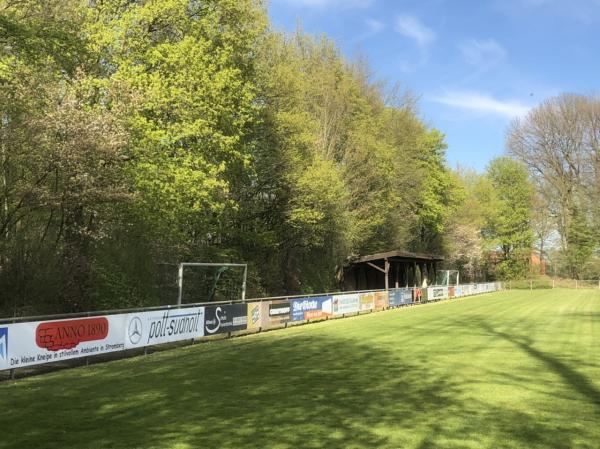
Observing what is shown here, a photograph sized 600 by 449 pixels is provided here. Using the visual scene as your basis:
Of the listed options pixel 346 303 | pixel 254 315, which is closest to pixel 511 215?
pixel 346 303

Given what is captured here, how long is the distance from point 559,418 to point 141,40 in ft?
70.0

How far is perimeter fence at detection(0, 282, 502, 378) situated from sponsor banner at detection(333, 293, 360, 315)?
2.34 m

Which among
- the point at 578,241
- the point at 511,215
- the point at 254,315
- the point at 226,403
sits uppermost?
the point at 511,215

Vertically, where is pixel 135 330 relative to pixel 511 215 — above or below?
below

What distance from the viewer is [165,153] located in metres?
22.6

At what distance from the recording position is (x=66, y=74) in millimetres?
22531

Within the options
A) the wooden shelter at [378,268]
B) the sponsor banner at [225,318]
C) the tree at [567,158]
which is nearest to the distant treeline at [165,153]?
the wooden shelter at [378,268]

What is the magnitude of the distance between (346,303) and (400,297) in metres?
10.1

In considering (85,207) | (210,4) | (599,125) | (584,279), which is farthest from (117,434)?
(584,279)

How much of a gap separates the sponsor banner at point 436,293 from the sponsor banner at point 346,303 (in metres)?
15.8

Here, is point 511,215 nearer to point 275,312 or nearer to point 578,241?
point 578,241

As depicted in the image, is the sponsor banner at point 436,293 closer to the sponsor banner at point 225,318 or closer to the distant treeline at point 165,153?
the distant treeline at point 165,153

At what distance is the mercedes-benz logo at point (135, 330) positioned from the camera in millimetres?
14977

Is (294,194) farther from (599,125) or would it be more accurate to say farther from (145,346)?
(599,125)
